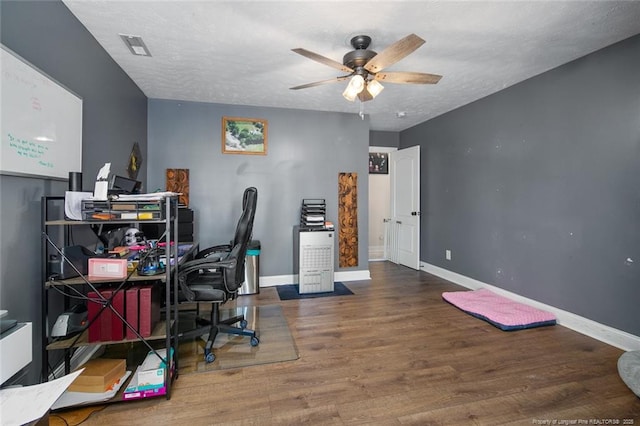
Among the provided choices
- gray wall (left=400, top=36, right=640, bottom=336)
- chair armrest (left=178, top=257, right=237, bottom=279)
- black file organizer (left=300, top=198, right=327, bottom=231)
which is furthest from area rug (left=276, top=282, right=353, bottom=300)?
gray wall (left=400, top=36, right=640, bottom=336)

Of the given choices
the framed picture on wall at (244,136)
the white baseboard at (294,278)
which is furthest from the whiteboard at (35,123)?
the white baseboard at (294,278)

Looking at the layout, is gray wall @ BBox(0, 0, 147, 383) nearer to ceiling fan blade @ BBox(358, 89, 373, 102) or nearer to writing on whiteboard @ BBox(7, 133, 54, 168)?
writing on whiteboard @ BBox(7, 133, 54, 168)

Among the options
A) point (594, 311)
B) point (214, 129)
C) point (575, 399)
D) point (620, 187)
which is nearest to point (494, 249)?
point (594, 311)

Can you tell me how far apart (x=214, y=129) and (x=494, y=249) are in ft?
13.0

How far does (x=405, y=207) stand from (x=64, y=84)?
4.54m

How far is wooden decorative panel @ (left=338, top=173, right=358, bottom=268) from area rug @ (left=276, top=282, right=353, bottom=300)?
18.9 inches

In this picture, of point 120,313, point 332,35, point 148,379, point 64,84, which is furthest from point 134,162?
point 332,35

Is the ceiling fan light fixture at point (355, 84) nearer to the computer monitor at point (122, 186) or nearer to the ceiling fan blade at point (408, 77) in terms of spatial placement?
the ceiling fan blade at point (408, 77)

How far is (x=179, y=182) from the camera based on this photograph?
150 inches

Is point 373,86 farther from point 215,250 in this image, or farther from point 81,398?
point 81,398

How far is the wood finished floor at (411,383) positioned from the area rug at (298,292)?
74 centimetres

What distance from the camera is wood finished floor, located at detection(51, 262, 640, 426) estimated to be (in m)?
1.60

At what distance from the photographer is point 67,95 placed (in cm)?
189

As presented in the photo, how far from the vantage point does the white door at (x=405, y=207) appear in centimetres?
475
